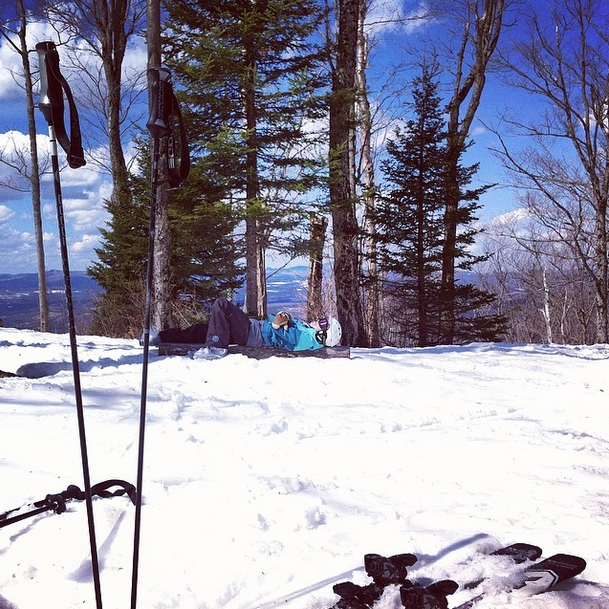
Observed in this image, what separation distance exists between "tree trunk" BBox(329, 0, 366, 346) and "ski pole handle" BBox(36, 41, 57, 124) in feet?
25.8

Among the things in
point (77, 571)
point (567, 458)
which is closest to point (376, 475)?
point (567, 458)

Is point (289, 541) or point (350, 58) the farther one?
point (350, 58)

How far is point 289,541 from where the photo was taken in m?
2.27

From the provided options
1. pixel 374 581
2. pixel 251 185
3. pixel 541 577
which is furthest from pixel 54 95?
pixel 251 185

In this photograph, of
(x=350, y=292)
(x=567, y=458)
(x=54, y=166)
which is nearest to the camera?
(x=54, y=166)

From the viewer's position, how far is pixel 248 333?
7.17 meters

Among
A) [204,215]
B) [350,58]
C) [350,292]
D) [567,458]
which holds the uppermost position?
[350,58]

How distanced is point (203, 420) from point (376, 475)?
1547 mm

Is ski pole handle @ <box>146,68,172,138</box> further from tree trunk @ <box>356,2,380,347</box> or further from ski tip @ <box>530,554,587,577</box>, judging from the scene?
tree trunk @ <box>356,2,380,347</box>

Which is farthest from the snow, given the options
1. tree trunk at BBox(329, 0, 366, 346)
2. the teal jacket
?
tree trunk at BBox(329, 0, 366, 346)

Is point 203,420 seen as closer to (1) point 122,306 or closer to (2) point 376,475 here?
(2) point 376,475

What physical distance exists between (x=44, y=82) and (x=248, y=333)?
5476 mm

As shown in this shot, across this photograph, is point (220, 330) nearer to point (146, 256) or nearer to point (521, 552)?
point (521, 552)

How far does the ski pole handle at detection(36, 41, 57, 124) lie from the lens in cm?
182
